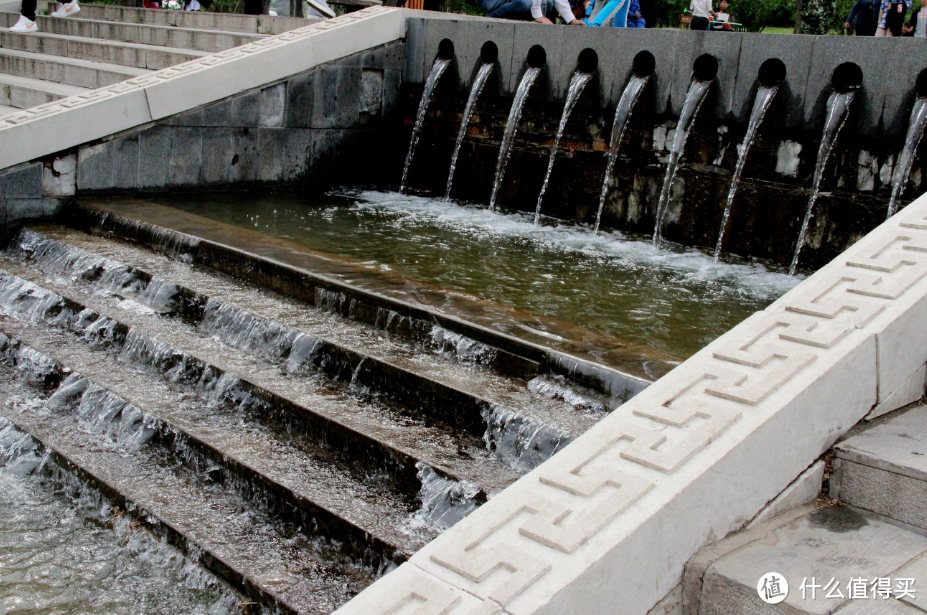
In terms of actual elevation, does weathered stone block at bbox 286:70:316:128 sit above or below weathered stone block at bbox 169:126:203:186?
above

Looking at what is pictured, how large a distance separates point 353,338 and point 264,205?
4097mm

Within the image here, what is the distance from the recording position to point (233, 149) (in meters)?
9.23

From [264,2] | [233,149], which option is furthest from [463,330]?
[264,2]

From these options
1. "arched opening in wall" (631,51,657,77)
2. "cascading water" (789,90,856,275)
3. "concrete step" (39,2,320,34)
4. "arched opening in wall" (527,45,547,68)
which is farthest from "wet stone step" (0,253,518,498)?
"concrete step" (39,2,320,34)

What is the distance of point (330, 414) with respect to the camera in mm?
4289

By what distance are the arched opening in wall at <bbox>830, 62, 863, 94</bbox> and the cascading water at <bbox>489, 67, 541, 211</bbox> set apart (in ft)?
9.76

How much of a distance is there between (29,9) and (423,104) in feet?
23.3

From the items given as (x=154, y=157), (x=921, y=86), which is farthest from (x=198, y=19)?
(x=921, y=86)

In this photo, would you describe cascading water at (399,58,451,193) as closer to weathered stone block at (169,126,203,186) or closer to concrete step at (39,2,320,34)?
concrete step at (39,2,320,34)

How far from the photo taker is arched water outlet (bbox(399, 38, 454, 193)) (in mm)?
9844

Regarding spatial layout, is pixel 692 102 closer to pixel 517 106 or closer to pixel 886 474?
pixel 517 106

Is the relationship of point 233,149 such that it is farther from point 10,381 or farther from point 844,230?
point 844,230

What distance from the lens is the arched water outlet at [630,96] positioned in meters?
7.90

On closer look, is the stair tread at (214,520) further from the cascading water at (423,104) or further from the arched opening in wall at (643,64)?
the cascading water at (423,104)
